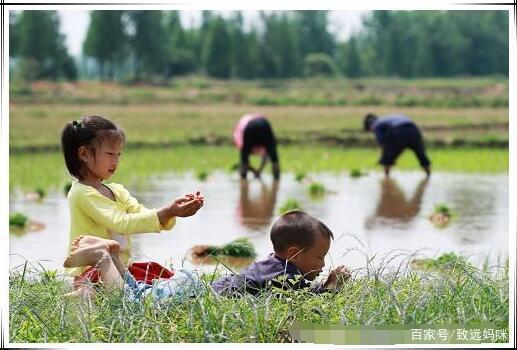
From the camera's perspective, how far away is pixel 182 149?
772 inches

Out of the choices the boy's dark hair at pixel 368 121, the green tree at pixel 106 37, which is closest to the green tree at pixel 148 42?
the green tree at pixel 106 37

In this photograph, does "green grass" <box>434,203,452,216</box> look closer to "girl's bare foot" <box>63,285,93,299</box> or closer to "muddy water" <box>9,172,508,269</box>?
"muddy water" <box>9,172,508,269</box>

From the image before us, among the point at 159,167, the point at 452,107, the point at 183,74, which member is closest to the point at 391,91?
the point at 452,107

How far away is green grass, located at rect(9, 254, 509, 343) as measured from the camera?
416cm

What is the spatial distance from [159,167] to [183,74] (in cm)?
1523

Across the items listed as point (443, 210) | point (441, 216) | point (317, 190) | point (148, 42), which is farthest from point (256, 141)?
point (148, 42)

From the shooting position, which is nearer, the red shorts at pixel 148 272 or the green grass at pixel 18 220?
the red shorts at pixel 148 272

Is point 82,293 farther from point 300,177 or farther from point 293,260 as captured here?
point 300,177

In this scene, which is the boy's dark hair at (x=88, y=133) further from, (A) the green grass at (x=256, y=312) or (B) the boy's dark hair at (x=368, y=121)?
(B) the boy's dark hair at (x=368, y=121)

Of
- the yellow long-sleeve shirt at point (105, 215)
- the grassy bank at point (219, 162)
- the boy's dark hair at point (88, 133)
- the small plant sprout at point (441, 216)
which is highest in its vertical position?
the boy's dark hair at point (88, 133)

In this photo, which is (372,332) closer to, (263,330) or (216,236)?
(263,330)

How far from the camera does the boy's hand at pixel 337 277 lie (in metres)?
4.58

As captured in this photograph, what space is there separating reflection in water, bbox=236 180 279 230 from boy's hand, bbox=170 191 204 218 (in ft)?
15.9

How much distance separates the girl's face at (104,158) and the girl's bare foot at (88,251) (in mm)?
353
